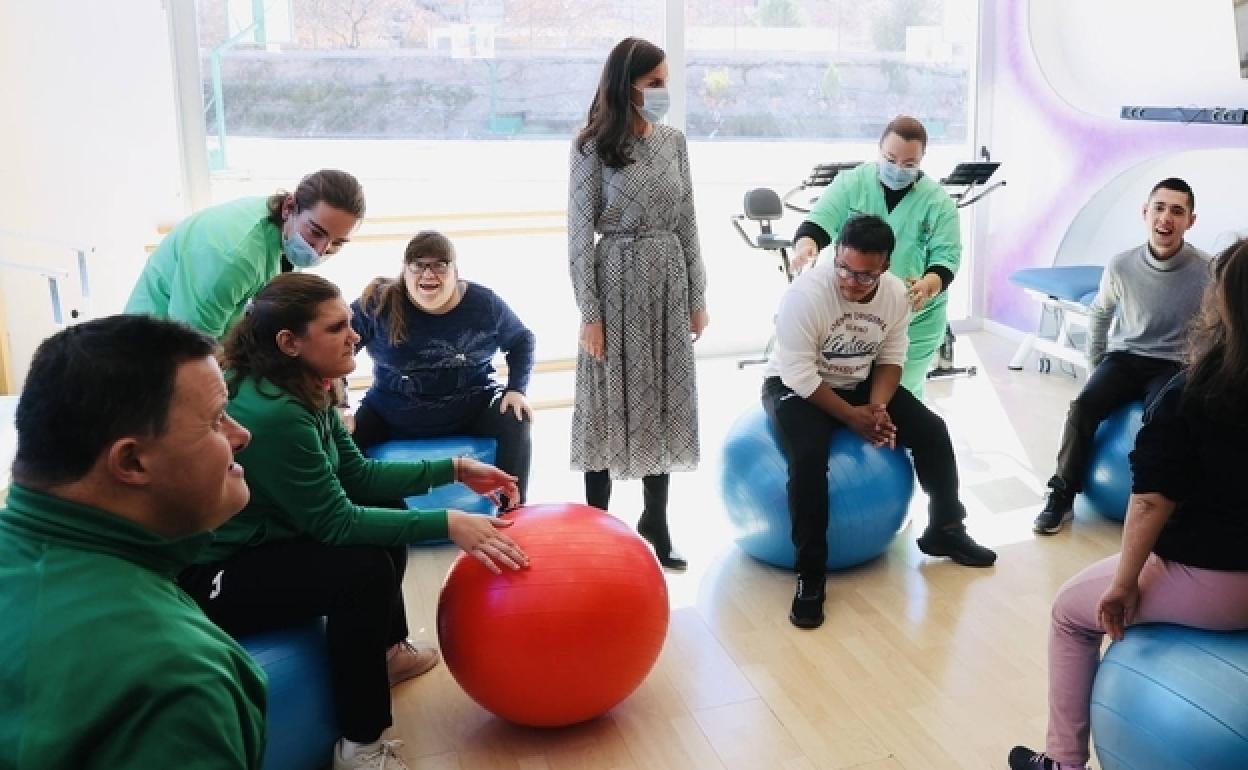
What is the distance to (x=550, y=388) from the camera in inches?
214

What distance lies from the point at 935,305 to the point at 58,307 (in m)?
2.67

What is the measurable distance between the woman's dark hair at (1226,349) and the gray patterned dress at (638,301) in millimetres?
1582

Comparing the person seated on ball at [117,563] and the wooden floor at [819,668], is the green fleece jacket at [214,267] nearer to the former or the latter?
the wooden floor at [819,668]

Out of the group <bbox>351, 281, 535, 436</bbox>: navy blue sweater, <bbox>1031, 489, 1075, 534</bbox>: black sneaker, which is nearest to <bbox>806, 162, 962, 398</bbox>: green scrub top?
<bbox>1031, 489, 1075, 534</bbox>: black sneaker

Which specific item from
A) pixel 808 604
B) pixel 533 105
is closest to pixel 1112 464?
pixel 808 604

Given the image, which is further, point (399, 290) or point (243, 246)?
point (399, 290)

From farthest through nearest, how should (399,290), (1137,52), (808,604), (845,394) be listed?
(1137,52) → (399,290) → (845,394) → (808,604)

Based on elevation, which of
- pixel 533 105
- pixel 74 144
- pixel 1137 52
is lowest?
pixel 74 144

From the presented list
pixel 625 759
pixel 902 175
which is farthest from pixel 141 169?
pixel 625 759

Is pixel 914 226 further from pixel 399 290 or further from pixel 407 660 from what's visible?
pixel 407 660

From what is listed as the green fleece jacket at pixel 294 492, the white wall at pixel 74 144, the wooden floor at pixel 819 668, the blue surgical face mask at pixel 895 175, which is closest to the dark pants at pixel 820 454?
the wooden floor at pixel 819 668

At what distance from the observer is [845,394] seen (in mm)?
3465

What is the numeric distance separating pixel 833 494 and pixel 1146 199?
9.76 feet

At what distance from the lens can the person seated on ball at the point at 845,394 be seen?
321cm
